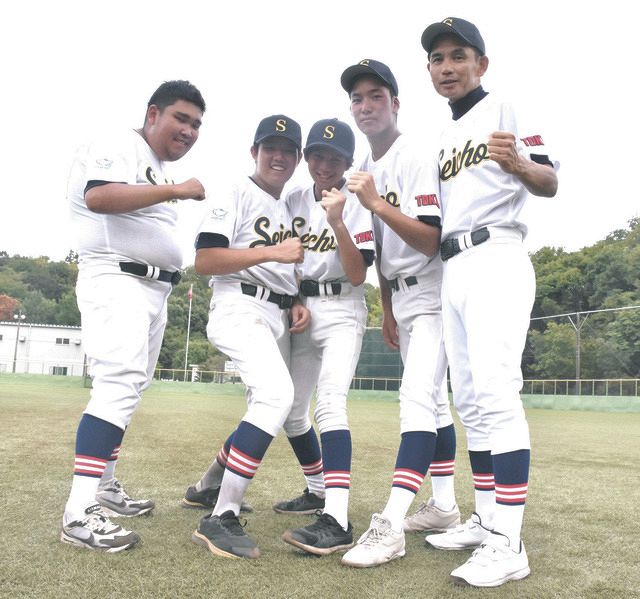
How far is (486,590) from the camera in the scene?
91.0 inches

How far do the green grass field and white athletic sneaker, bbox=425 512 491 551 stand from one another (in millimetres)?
67

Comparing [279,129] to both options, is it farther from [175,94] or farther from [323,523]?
[323,523]

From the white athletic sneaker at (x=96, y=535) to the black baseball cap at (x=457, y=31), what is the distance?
2676 mm

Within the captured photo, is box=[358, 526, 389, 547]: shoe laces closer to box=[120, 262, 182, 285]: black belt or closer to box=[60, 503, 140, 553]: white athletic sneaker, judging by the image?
box=[60, 503, 140, 553]: white athletic sneaker

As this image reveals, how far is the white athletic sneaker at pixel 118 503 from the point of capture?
3383 millimetres

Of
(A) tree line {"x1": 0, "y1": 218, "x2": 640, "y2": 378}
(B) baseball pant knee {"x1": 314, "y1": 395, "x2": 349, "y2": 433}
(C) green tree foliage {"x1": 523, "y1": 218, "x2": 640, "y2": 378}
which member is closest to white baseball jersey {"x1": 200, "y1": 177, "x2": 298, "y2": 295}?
(B) baseball pant knee {"x1": 314, "y1": 395, "x2": 349, "y2": 433}

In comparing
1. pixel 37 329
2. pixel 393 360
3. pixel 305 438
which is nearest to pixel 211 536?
pixel 305 438

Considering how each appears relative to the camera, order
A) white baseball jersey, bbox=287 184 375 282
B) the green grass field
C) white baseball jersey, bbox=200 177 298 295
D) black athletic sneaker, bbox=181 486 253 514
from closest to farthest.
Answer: the green grass field < white baseball jersey, bbox=200 177 298 295 < white baseball jersey, bbox=287 184 375 282 < black athletic sneaker, bbox=181 486 253 514

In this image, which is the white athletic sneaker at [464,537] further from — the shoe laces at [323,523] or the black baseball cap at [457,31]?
the black baseball cap at [457,31]

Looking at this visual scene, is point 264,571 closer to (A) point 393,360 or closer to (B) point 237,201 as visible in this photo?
(B) point 237,201

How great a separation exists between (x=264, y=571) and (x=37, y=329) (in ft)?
197

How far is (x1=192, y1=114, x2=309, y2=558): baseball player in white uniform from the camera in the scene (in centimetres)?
288

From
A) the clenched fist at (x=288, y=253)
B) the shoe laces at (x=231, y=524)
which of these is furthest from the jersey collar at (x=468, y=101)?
the shoe laces at (x=231, y=524)

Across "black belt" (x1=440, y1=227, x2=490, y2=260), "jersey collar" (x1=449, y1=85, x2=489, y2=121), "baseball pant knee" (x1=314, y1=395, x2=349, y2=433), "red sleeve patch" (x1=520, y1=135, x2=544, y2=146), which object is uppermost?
"jersey collar" (x1=449, y1=85, x2=489, y2=121)
